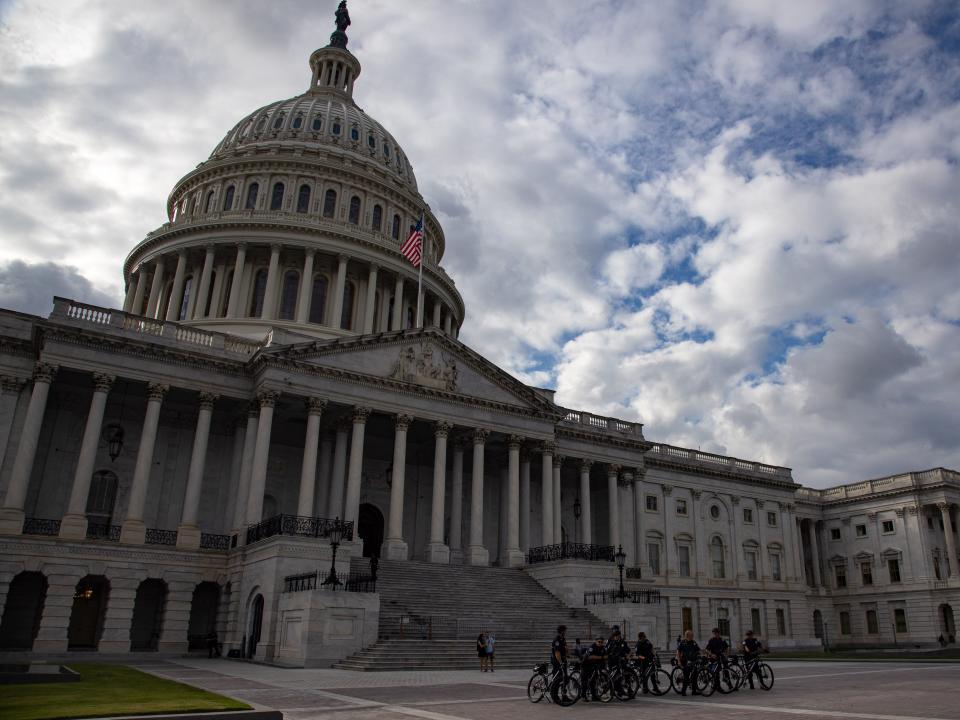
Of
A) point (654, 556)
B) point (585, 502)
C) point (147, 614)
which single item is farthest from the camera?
point (654, 556)

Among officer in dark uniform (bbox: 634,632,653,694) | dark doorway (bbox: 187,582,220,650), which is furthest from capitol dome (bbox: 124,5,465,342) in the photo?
officer in dark uniform (bbox: 634,632,653,694)

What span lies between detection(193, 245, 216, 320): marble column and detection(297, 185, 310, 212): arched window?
8715mm

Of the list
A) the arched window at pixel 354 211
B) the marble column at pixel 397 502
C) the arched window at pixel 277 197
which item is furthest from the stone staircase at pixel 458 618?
the arched window at pixel 277 197

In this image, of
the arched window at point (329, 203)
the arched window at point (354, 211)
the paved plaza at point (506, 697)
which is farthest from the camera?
the arched window at point (354, 211)

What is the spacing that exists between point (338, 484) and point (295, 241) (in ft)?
75.4

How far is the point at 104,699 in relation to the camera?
50.6ft

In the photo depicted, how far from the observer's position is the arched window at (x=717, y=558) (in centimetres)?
6072

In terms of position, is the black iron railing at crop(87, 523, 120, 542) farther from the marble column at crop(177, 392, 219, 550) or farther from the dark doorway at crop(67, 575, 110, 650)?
the marble column at crop(177, 392, 219, 550)

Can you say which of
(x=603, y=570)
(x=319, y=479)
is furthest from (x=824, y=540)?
(x=319, y=479)

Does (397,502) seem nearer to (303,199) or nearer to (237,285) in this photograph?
(237,285)

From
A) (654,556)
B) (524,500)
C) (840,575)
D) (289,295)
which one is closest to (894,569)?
(840,575)

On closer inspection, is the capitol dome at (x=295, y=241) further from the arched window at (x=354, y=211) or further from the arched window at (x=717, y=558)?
the arched window at (x=717, y=558)

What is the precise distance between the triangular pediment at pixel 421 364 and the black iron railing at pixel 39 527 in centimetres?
1223

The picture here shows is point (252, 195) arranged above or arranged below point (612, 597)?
above
